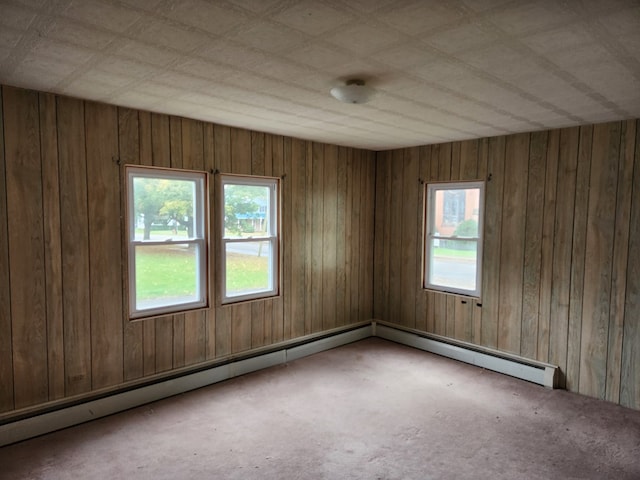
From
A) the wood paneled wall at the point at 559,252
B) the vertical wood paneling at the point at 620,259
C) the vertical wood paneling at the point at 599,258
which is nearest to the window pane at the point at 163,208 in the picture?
the wood paneled wall at the point at 559,252

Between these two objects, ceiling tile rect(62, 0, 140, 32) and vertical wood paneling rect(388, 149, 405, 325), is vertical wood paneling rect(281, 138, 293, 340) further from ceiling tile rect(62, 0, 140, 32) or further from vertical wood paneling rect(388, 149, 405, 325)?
ceiling tile rect(62, 0, 140, 32)

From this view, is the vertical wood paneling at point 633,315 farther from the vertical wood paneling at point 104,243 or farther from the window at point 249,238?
the vertical wood paneling at point 104,243

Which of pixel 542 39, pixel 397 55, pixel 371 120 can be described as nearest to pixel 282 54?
pixel 397 55

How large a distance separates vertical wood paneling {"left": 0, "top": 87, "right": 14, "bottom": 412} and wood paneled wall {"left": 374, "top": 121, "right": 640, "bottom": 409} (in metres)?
4.07

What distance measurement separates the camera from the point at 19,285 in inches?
113

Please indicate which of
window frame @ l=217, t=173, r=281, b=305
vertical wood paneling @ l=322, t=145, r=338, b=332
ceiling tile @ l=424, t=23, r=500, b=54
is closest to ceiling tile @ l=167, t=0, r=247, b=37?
ceiling tile @ l=424, t=23, r=500, b=54

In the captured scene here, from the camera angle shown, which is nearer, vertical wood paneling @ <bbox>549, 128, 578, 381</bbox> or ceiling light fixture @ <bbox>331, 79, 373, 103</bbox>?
ceiling light fixture @ <bbox>331, 79, 373, 103</bbox>

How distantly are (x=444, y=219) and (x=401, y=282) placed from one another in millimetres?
1004

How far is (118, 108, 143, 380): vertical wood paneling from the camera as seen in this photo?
10.8ft

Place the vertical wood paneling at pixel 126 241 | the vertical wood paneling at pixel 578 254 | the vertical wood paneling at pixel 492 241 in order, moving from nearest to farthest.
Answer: the vertical wood paneling at pixel 126 241 < the vertical wood paneling at pixel 578 254 < the vertical wood paneling at pixel 492 241

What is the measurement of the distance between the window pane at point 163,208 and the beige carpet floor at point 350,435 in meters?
1.47

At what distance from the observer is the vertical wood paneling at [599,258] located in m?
3.56

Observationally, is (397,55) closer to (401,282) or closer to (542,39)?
(542,39)

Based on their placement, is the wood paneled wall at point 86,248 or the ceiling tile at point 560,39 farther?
the wood paneled wall at point 86,248
